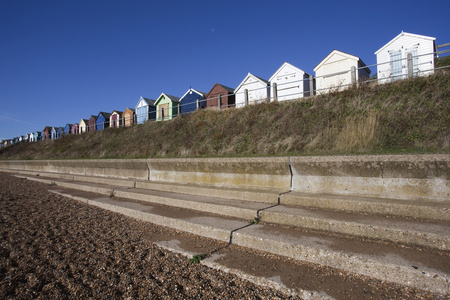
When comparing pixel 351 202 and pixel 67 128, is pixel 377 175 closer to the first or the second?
pixel 351 202

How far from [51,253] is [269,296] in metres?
2.98

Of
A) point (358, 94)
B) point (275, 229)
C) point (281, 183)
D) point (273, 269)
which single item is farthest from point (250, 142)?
point (273, 269)

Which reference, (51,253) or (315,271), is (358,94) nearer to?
(315,271)

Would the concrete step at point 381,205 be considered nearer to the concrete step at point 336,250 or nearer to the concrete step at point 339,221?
the concrete step at point 339,221

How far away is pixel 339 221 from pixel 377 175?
1454mm

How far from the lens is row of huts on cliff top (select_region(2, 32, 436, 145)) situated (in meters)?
12.1

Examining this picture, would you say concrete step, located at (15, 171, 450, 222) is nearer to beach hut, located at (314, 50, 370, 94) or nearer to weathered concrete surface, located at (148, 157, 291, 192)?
weathered concrete surface, located at (148, 157, 291, 192)

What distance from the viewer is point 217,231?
11.7 ft

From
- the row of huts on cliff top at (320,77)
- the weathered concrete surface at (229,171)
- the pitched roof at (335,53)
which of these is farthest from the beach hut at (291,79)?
the weathered concrete surface at (229,171)

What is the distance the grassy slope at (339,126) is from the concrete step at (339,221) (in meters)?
1.94

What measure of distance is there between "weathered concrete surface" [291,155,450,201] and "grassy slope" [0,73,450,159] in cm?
73

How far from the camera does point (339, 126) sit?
6570 mm

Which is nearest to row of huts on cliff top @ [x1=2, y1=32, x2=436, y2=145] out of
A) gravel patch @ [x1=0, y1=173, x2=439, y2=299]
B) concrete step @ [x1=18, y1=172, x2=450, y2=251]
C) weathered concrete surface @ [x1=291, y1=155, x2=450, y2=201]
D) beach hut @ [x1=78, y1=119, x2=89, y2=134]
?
weathered concrete surface @ [x1=291, y1=155, x2=450, y2=201]

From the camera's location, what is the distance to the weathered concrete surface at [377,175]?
11.7 feet
